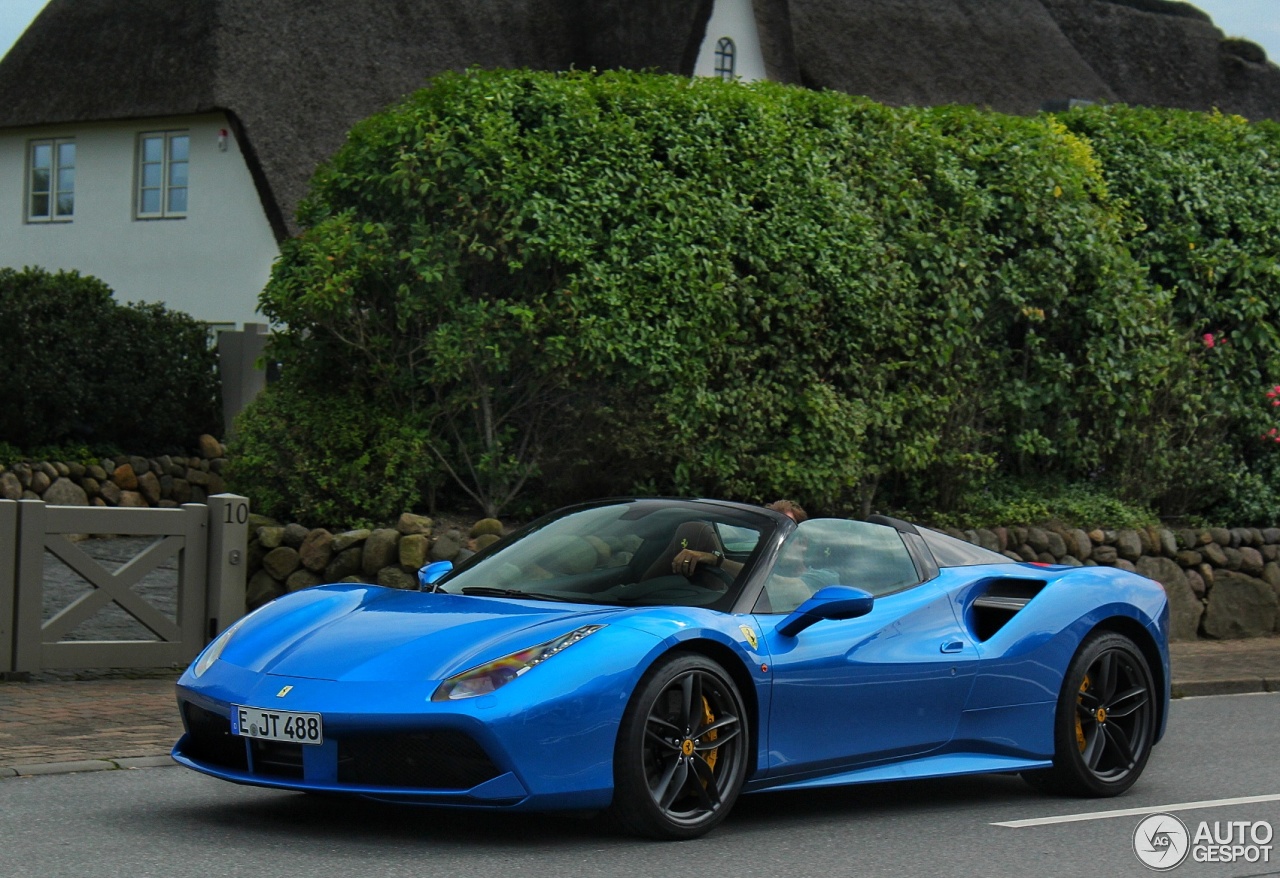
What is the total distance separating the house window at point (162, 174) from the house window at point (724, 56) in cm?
968

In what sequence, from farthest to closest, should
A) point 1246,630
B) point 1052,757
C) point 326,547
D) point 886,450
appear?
point 1246,630 < point 886,450 < point 326,547 < point 1052,757

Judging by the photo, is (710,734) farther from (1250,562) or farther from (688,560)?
(1250,562)

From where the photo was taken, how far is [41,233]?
30594 millimetres

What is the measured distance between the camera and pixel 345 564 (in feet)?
40.7

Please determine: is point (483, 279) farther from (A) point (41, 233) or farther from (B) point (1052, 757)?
(A) point (41, 233)

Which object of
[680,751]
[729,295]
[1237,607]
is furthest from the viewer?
[1237,607]

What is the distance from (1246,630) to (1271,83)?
1277 inches

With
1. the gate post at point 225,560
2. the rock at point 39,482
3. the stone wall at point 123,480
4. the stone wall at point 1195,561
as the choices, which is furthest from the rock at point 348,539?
the rock at point 39,482

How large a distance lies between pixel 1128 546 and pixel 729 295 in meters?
4.68

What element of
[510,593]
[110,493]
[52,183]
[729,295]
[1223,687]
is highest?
[52,183]

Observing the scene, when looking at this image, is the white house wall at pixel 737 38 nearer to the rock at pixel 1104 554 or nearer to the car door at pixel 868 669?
the rock at pixel 1104 554

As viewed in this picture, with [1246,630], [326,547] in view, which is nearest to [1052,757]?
[326,547]

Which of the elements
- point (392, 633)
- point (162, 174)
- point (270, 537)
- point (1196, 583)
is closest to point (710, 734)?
point (392, 633)

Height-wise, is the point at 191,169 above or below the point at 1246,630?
above
